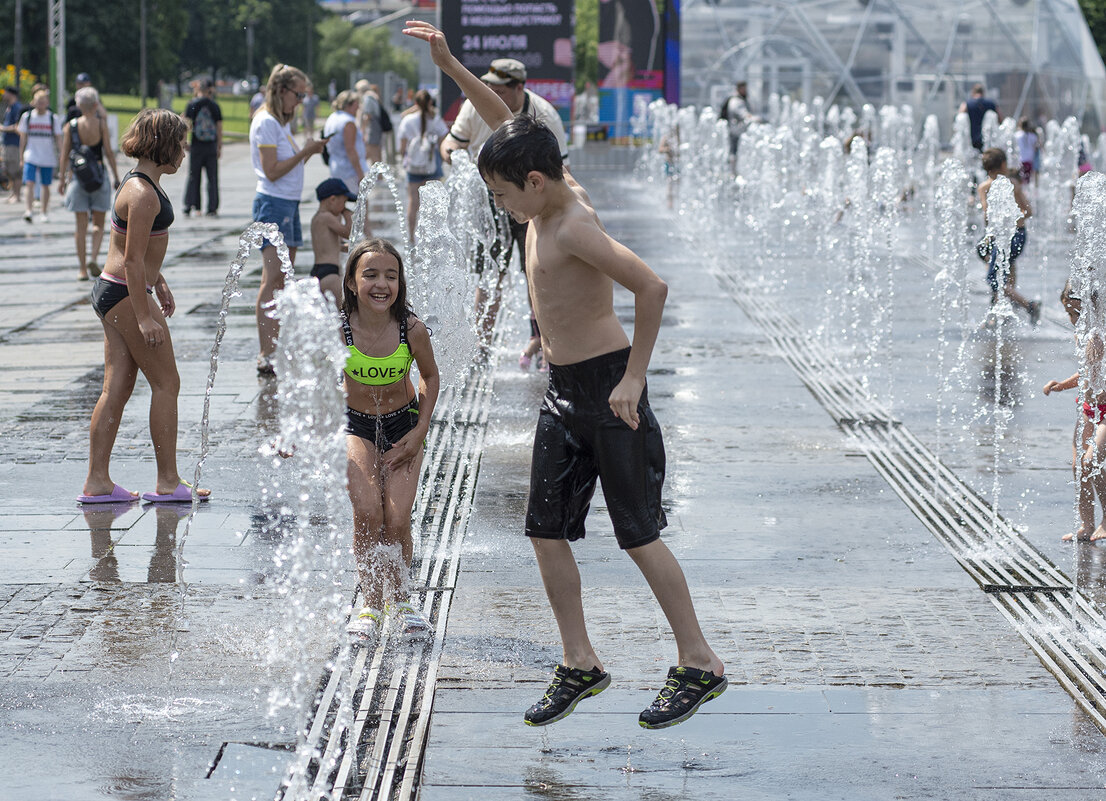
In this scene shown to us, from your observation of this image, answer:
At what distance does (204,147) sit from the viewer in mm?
20781

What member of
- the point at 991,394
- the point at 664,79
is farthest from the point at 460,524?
the point at 664,79

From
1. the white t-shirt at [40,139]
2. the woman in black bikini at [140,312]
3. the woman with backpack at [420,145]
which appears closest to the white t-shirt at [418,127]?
the woman with backpack at [420,145]

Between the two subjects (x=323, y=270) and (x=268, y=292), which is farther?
(x=268, y=292)

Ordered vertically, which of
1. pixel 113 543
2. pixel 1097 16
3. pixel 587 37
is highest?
pixel 587 37

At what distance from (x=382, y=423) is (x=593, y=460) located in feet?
3.34

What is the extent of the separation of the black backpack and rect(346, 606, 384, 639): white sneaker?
9.64 metres

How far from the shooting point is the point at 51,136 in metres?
20.0

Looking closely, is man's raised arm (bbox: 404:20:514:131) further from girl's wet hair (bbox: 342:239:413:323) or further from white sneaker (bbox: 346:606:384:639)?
white sneaker (bbox: 346:606:384:639)

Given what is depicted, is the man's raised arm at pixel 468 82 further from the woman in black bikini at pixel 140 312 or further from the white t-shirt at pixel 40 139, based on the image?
the white t-shirt at pixel 40 139

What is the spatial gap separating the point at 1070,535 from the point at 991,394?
3.13 meters

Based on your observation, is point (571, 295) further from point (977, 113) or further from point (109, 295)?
point (977, 113)

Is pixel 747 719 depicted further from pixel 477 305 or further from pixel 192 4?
pixel 192 4

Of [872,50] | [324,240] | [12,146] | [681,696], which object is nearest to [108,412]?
[324,240]

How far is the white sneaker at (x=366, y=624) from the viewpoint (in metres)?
5.08
